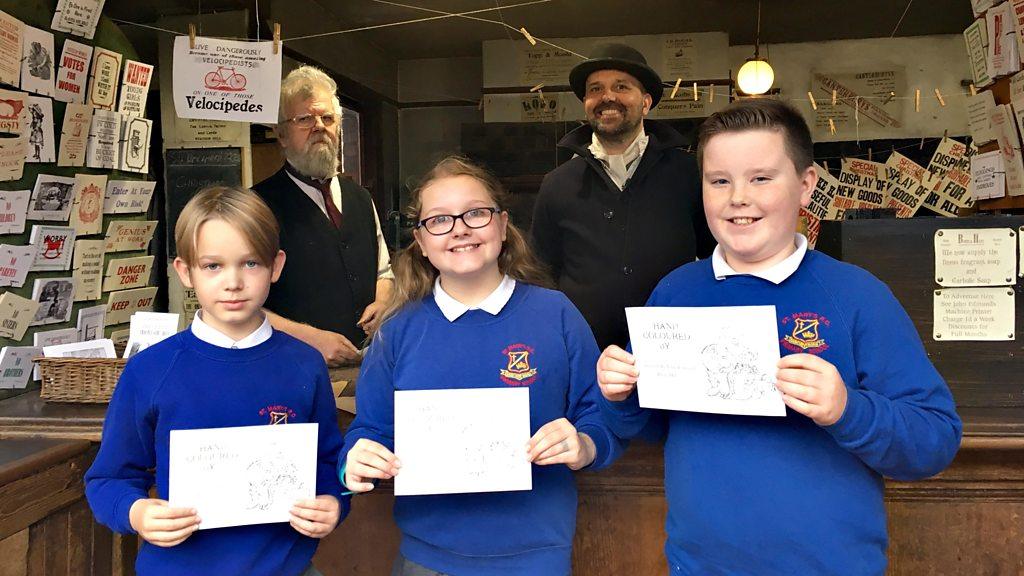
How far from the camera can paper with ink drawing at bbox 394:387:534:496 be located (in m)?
1.34

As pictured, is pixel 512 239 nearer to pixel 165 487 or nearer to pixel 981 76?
pixel 165 487

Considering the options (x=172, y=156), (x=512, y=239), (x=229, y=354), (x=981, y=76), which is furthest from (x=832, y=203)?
(x=229, y=354)

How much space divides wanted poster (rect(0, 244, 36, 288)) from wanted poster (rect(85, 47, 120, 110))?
29.6 inches

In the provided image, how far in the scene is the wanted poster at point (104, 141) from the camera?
3309mm

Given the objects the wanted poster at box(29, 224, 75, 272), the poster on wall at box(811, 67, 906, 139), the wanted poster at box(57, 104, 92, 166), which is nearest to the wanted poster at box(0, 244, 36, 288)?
the wanted poster at box(29, 224, 75, 272)

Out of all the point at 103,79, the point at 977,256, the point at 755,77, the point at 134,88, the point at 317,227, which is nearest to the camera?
the point at 977,256

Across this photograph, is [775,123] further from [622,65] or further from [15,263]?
[15,263]

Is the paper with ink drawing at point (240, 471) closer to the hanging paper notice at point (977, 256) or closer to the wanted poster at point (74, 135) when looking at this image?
the hanging paper notice at point (977, 256)

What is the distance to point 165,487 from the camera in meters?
1.41

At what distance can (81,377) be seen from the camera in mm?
1982

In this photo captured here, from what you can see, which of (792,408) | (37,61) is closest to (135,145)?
(37,61)

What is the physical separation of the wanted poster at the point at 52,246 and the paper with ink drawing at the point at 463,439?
2384mm

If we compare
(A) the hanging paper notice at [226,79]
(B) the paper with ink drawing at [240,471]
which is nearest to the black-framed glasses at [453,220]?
(B) the paper with ink drawing at [240,471]

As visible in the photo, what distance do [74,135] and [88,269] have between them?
594 millimetres
